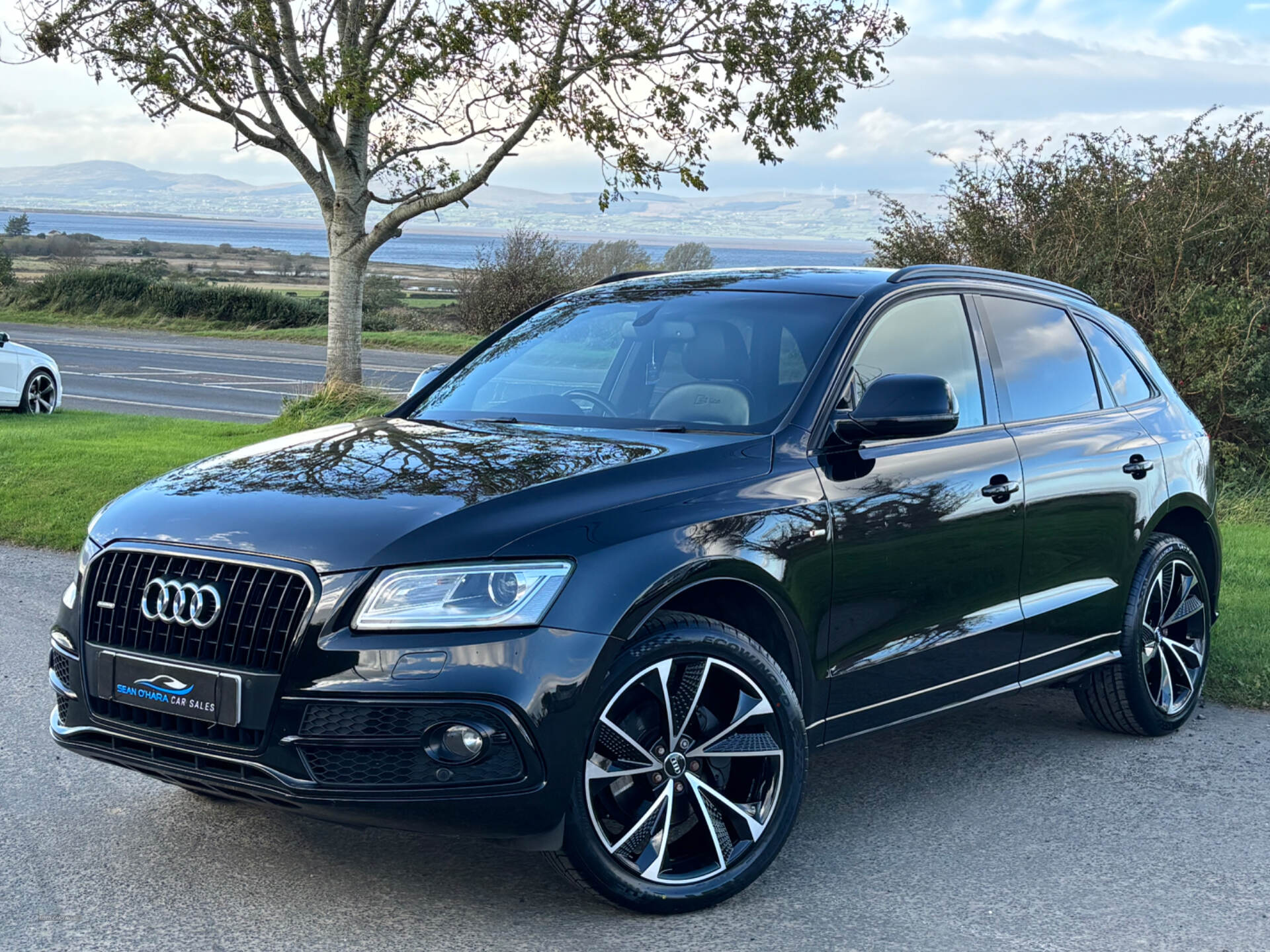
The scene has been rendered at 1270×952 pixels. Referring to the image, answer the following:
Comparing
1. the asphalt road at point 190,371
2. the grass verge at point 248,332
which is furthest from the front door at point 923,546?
the grass verge at point 248,332

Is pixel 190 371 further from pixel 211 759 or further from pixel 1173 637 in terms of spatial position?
pixel 211 759

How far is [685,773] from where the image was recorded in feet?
13.1

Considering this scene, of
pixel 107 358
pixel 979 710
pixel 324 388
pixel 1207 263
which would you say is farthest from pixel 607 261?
pixel 979 710

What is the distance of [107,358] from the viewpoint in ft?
96.0

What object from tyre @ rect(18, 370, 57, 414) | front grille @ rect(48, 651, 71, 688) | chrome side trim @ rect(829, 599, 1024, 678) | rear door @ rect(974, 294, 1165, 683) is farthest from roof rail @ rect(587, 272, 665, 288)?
tyre @ rect(18, 370, 57, 414)

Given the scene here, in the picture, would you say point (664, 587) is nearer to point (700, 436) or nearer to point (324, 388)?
point (700, 436)

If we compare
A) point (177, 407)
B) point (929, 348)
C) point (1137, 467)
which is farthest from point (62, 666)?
point (177, 407)

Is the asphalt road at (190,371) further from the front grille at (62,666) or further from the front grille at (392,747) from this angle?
the front grille at (392,747)

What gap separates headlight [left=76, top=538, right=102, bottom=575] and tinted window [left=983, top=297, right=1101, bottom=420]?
10.4ft

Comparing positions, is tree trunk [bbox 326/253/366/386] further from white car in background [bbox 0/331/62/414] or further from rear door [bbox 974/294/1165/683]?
rear door [bbox 974/294/1165/683]

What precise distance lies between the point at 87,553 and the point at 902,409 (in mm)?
2439

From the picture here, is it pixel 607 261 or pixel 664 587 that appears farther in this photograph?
pixel 607 261

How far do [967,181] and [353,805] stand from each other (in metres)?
12.6

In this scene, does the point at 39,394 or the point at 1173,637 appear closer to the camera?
the point at 1173,637
